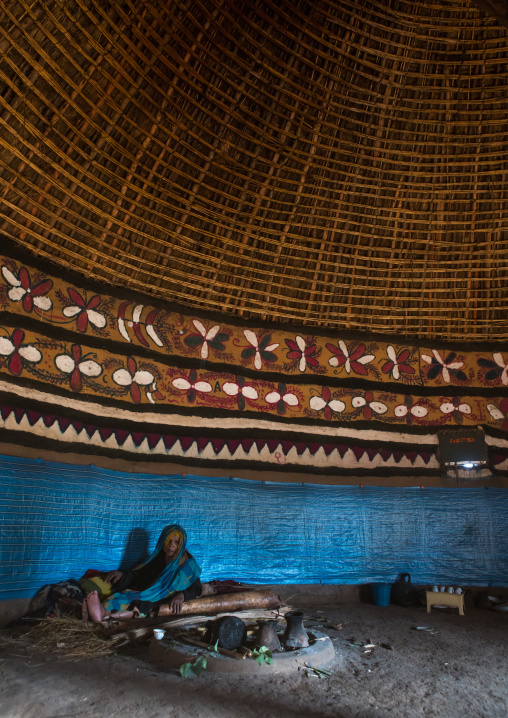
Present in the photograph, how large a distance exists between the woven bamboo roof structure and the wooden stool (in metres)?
2.63

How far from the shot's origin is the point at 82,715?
2.09 m

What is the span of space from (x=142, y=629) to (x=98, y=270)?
275cm

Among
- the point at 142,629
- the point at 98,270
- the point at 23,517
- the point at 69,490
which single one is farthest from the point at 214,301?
the point at 142,629

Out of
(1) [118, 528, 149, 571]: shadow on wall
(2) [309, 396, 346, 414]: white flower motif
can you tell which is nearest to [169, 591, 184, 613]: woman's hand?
(1) [118, 528, 149, 571]: shadow on wall

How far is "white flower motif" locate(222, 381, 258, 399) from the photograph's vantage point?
15.9 feet

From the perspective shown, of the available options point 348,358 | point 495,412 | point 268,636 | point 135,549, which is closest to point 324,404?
point 348,358

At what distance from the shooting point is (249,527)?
4.48 meters

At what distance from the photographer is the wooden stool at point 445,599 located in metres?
4.18

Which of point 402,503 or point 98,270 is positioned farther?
point 402,503

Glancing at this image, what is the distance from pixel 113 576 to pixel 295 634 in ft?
4.71

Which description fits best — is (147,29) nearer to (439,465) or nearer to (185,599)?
(185,599)

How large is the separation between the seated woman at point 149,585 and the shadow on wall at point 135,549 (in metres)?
0.15

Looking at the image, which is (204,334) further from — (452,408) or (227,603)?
(452,408)

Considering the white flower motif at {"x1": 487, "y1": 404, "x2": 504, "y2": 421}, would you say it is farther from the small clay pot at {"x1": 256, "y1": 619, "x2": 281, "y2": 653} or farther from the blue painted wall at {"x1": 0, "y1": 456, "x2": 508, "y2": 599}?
the small clay pot at {"x1": 256, "y1": 619, "x2": 281, "y2": 653}
